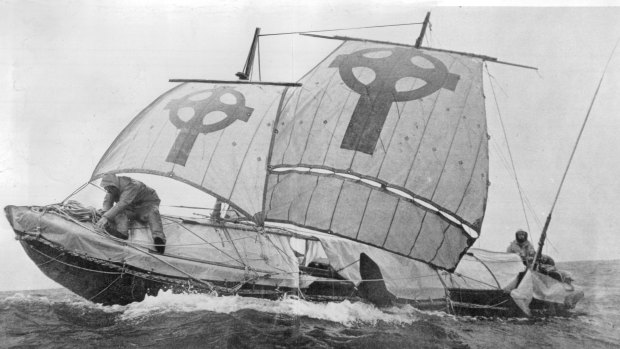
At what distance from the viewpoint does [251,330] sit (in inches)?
284

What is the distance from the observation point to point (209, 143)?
976cm

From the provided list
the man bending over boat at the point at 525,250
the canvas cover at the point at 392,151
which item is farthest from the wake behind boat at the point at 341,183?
the man bending over boat at the point at 525,250

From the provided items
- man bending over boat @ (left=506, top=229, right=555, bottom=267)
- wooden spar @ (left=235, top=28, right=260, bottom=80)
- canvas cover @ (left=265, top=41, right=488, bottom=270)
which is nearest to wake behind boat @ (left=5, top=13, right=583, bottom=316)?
canvas cover @ (left=265, top=41, right=488, bottom=270)

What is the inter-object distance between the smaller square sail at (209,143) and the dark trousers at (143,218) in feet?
3.03

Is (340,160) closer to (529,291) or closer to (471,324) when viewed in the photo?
(471,324)

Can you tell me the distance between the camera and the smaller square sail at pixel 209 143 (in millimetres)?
9406

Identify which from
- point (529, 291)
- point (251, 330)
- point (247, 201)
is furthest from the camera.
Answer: point (529, 291)

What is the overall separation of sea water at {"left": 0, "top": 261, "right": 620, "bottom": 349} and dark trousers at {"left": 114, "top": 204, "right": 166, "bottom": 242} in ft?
3.89

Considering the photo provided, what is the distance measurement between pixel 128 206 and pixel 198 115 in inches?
101

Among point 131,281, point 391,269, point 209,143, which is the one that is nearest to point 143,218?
point 131,281

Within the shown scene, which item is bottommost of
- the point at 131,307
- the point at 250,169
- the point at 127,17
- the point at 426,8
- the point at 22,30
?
the point at 131,307

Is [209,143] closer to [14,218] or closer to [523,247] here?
[14,218]

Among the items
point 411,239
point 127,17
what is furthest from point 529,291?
point 127,17

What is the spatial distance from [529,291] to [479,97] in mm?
4536
